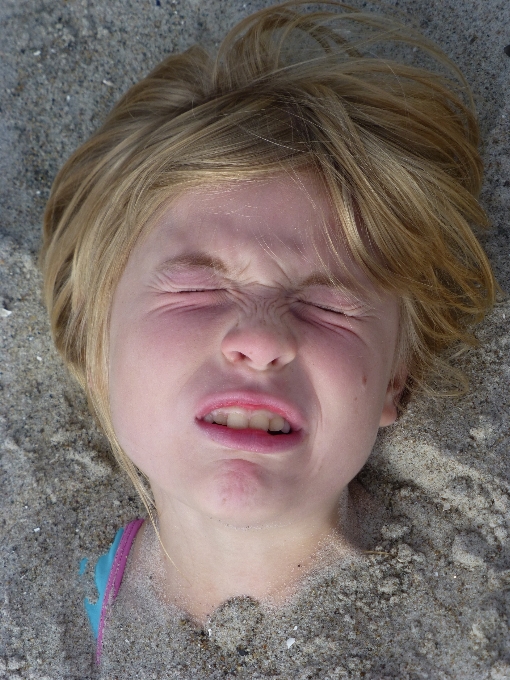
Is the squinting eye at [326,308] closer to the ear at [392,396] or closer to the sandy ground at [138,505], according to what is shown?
the ear at [392,396]

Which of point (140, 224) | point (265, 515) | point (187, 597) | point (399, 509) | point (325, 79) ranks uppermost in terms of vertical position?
point (325, 79)

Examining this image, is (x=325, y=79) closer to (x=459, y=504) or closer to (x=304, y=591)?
(x=459, y=504)

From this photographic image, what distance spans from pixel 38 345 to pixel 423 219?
1231mm

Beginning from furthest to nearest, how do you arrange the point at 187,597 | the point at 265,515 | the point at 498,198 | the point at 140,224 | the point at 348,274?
1. the point at 498,198
2. the point at 187,597
3. the point at 140,224
4. the point at 348,274
5. the point at 265,515

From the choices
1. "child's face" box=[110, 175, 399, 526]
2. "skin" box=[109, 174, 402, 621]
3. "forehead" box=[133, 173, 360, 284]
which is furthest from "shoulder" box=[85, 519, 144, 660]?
"forehead" box=[133, 173, 360, 284]

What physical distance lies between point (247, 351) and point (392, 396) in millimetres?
631

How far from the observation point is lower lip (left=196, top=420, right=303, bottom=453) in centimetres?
156

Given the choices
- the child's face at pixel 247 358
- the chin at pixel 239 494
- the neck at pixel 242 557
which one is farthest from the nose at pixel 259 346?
the neck at pixel 242 557

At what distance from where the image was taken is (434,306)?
1947 mm

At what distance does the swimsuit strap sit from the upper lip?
30.5 inches

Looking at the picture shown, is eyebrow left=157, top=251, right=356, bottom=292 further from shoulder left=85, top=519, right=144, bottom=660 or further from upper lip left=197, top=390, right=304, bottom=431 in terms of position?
shoulder left=85, top=519, right=144, bottom=660

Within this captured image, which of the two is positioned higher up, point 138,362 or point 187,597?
point 138,362

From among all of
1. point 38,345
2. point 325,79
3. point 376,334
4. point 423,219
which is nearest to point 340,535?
point 376,334

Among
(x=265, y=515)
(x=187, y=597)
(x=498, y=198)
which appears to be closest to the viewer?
(x=265, y=515)
